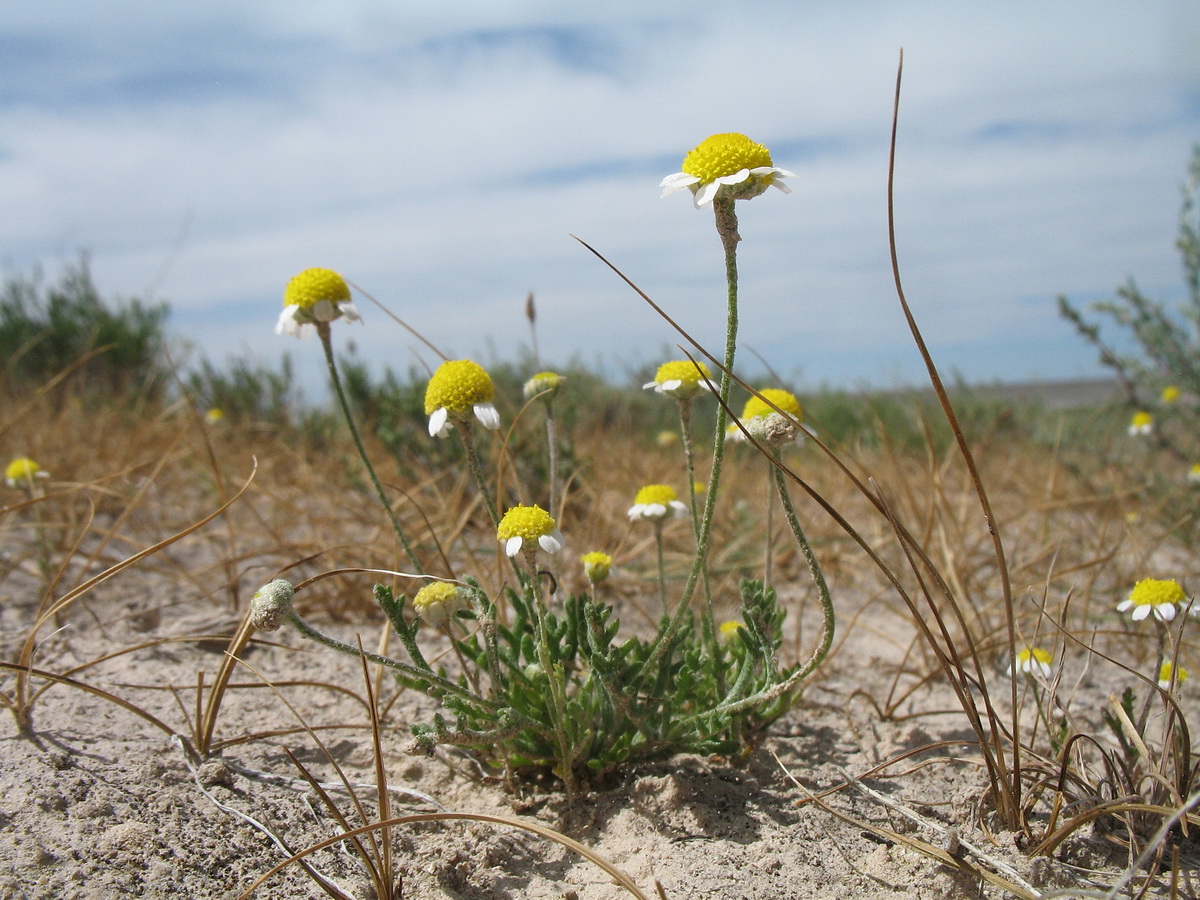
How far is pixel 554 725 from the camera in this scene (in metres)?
1.70

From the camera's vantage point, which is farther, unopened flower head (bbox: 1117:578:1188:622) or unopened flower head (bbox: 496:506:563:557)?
unopened flower head (bbox: 1117:578:1188:622)

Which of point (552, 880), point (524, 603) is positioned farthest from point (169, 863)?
point (524, 603)

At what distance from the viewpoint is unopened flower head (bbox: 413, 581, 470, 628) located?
1.72 metres

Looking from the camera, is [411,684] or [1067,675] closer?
[411,684]

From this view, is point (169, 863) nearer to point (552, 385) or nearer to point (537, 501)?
point (552, 385)

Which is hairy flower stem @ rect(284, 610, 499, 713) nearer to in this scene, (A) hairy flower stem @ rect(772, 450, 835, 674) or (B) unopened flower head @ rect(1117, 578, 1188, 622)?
(A) hairy flower stem @ rect(772, 450, 835, 674)

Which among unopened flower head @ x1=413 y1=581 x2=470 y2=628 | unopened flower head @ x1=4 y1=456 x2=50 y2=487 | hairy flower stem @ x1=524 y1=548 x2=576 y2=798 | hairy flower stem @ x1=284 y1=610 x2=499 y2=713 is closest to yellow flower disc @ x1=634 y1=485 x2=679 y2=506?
hairy flower stem @ x1=524 y1=548 x2=576 y2=798

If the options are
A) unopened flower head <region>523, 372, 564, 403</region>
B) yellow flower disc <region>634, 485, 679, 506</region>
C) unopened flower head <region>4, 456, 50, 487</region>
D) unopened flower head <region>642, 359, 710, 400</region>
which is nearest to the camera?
unopened flower head <region>642, 359, 710, 400</region>

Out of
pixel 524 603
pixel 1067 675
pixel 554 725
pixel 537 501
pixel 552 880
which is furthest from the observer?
pixel 537 501

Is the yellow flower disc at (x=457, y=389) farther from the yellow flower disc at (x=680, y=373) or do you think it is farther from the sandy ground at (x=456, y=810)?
the sandy ground at (x=456, y=810)

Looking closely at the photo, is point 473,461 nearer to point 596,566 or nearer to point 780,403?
point 596,566

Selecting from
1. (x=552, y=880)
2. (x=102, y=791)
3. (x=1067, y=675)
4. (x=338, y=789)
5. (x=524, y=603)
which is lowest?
(x=1067, y=675)

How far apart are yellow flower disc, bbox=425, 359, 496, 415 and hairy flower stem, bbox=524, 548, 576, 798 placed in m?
0.33

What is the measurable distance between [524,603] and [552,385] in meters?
0.57
